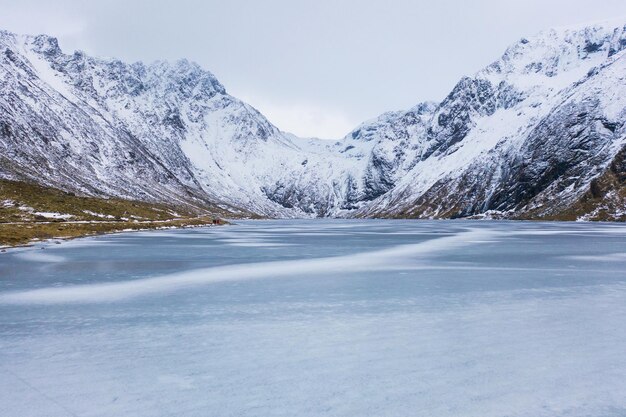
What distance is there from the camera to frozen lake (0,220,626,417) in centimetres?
1487

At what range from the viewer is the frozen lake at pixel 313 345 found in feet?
48.8

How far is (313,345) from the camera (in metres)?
20.8

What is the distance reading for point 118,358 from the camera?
62.6 feet

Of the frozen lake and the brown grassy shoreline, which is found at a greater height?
the brown grassy shoreline

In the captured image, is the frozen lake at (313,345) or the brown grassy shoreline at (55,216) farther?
the brown grassy shoreline at (55,216)

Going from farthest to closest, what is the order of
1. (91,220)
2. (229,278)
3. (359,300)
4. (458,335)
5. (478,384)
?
(91,220), (229,278), (359,300), (458,335), (478,384)

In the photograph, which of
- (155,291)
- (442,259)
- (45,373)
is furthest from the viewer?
(442,259)

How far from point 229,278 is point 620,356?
1118 inches

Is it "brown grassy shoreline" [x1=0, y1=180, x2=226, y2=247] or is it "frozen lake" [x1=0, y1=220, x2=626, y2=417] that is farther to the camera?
"brown grassy shoreline" [x1=0, y1=180, x2=226, y2=247]

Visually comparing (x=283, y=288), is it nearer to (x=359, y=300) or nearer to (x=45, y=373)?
(x=359, y=300)

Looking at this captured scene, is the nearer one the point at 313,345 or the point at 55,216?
the point at 313,345

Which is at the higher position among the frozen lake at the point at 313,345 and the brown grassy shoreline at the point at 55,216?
the brown grassy shoreline at the point at 55,216

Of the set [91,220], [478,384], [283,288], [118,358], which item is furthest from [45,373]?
[91,220]

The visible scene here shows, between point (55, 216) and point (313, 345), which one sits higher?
point (55, 216)
